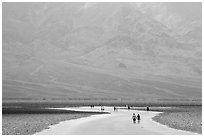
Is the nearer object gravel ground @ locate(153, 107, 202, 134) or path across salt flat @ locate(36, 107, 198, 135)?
path across salt flat @ locate(36, 107, 198, 135)

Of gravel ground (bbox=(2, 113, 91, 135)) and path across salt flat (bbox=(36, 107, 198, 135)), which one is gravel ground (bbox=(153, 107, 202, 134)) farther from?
gravel ground (bbox=(2, 113, 91, 135))

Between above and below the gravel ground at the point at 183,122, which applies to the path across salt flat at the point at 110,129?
below

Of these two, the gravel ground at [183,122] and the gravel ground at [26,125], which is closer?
the gravel ground at [26,125]

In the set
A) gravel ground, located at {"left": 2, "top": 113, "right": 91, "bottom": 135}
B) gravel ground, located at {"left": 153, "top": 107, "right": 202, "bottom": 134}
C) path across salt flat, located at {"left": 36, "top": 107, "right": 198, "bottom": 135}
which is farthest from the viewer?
gravel ground, located at {"left": 153, "top": 107, "right": 202, "bottom": 134}

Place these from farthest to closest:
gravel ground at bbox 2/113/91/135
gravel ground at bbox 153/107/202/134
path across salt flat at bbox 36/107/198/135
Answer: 1. gravel ground at bbox 153/107/202/134
2. gravel ground at bbox 2/113/91/135
3. path across salt flat at bbox 36/107/198/135

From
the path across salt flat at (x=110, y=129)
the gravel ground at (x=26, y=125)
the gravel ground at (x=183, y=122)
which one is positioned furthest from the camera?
the gravel ground at (x=183, y=122)

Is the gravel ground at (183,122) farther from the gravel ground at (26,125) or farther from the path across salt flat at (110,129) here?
the gravel ground at (26,125)

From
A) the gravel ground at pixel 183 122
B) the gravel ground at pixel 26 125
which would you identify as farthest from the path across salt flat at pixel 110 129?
the gravel ground at pixel 183 122

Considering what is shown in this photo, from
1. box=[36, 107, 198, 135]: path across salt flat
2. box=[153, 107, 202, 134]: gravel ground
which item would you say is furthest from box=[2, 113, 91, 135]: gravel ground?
box=[153, 107, 202, 134]: gravel ground

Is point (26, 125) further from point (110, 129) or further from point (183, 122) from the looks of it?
point (183, 122)

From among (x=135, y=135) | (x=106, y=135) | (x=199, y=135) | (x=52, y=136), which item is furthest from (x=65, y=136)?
(x=199, y=135)

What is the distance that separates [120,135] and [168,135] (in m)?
4.66

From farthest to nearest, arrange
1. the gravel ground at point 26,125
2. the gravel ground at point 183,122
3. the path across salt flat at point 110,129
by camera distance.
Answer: the gravel ground at point 183,122, the gravel ground at point 26,125, the path across salt flat at point 110,129

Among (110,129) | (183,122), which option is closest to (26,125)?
(110,129)
